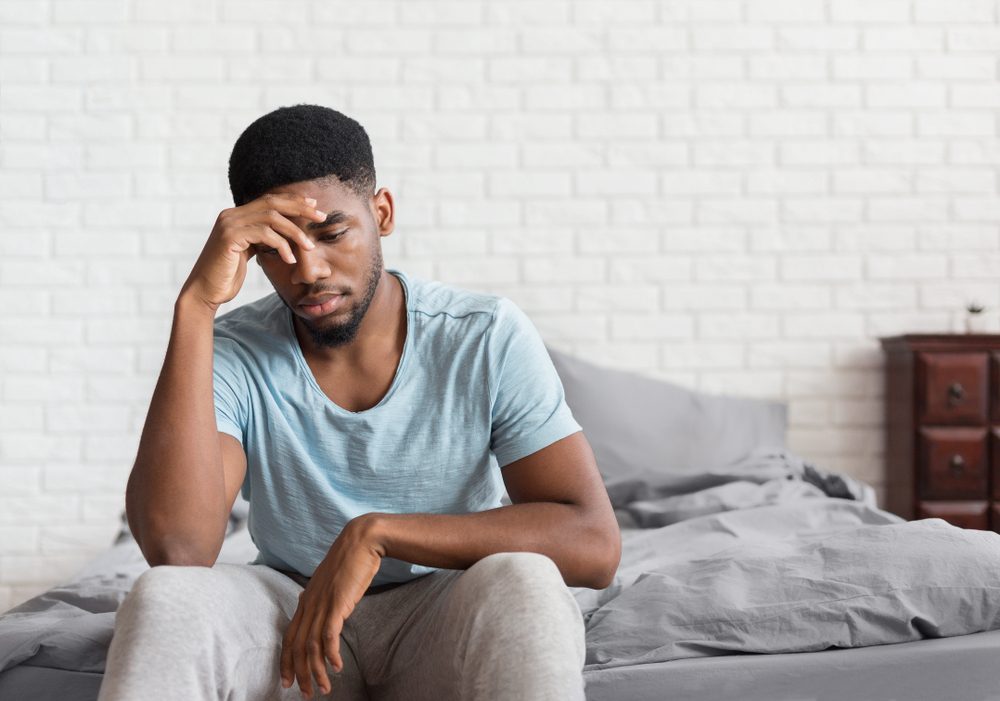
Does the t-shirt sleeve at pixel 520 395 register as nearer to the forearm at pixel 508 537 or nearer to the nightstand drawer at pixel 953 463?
the forearm at pixel 508 537

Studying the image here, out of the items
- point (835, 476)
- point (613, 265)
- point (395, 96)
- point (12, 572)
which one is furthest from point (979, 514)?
point (12, 572)

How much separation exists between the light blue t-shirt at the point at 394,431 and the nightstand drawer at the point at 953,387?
1.83m

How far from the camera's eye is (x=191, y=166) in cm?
321

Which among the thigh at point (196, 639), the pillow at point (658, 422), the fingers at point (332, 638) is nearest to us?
the thigh at point (196, 639)

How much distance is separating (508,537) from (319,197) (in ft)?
1.75

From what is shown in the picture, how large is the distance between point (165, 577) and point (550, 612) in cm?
42

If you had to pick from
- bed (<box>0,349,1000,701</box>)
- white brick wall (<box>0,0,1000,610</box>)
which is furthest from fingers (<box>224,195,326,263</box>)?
white brick wall (<box>0,0,1000,610</box>)

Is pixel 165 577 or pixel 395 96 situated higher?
pixel 395 96

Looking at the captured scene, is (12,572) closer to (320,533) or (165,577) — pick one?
(320,533)

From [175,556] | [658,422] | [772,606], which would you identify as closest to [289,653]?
[175,556]

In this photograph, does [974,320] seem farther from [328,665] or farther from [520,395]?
[328,665]

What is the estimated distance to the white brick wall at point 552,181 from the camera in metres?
3.19

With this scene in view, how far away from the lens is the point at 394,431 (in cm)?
146

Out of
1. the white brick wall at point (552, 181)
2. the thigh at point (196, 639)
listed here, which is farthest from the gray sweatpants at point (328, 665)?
the white brick wall at point (552, 181)
